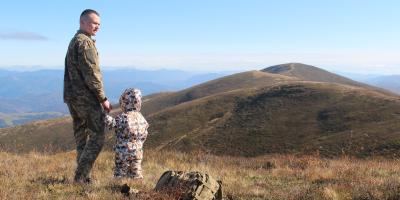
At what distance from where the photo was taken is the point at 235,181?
10148 mm

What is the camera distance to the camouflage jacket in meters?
8.77

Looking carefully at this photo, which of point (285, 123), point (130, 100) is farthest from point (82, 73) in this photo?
point (285, 123)

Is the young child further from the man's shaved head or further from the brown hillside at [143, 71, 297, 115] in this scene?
the brown hillside at [143, 71, 297, 115]

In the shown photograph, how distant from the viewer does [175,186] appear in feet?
24.4

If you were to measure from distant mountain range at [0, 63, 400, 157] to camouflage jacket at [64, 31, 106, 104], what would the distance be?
4984cm

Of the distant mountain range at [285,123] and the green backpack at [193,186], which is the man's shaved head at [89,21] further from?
the distant mountain range at [285,123]

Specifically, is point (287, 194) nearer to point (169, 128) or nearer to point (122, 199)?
point (122, 199)

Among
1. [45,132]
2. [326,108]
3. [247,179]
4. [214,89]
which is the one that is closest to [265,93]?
[326,108]

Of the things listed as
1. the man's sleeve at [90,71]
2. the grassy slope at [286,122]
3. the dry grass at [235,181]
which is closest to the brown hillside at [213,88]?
the grassy slope at [286,122]

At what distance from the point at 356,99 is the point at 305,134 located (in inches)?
666

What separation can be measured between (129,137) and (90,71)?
1.90 m

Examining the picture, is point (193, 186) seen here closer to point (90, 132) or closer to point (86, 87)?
point (90, 132)

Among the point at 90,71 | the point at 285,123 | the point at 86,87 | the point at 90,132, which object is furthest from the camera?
the point at 285,123

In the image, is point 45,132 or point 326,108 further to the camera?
point 45,132
